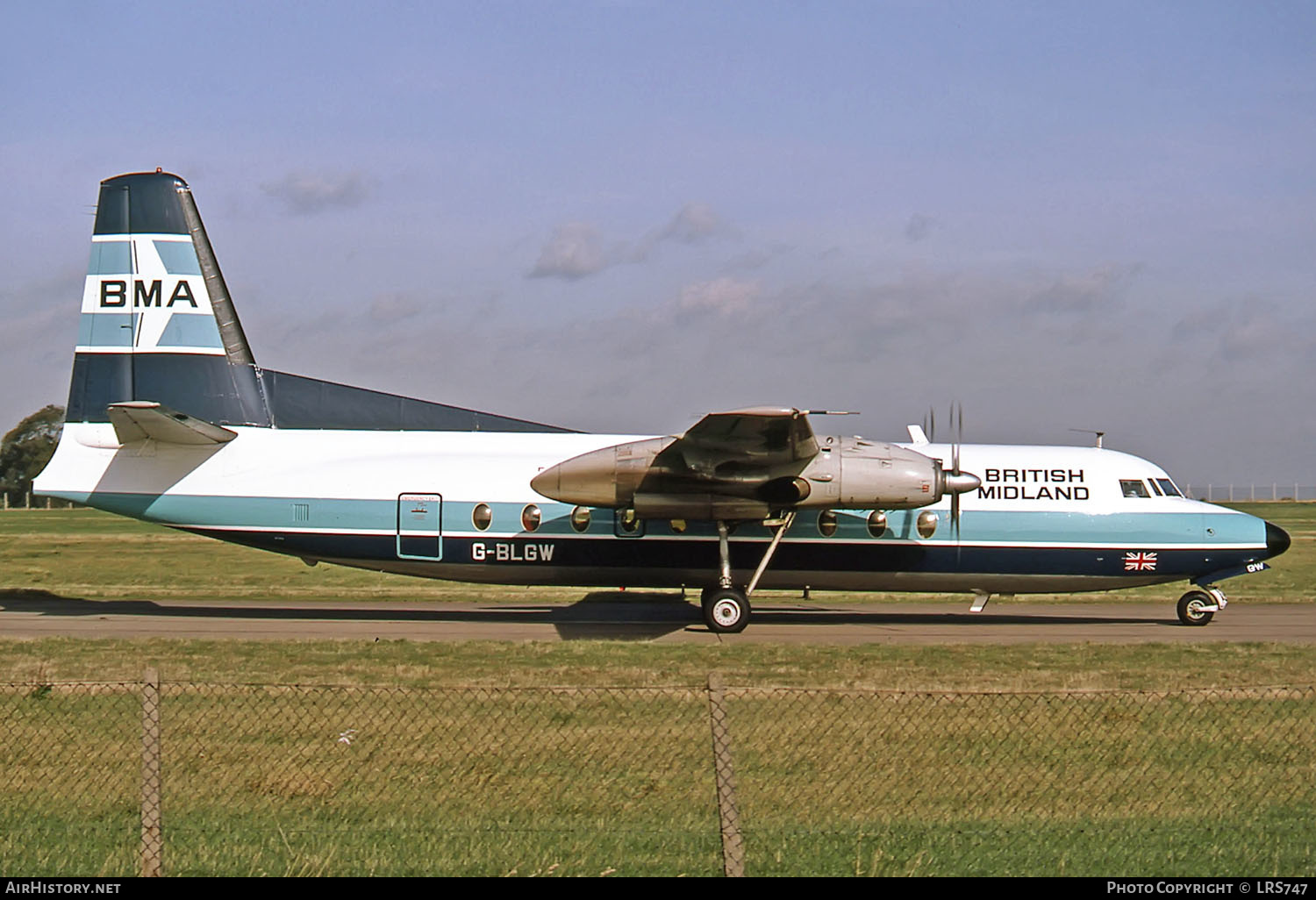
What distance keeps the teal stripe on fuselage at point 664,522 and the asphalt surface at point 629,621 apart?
1629 millimetres

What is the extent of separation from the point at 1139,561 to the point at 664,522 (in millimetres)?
8302

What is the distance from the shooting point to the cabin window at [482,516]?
817 inches

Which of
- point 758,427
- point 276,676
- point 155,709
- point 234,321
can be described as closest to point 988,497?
point 758,427

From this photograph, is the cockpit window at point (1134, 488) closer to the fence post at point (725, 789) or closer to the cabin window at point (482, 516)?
the cabin window at point (482, 516)

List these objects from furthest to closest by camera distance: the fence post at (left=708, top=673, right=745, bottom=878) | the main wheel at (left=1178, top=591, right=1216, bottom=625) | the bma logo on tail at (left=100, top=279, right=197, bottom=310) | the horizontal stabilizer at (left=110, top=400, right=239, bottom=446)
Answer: the main wheel at (left=1178, top=591, right=1216, bottom=625)
the bma logo on tail at (left=100, top=279, right=197, bottom=310)
the horizontal stabilizer at (left=110, top=400, right=239, bottom=446)
the fence post at (left=708, top=673, right=745, bottom=878)

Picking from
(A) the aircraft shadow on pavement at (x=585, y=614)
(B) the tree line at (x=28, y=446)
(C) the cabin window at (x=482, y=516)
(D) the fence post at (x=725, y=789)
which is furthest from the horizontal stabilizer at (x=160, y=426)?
(B) the tree line at (x=28, y=446)

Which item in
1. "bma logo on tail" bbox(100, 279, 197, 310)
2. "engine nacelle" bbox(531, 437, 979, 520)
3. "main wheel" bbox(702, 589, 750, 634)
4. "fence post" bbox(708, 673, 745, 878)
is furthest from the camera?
"bma logo on tail" bbox(100, 279, 197, 310)

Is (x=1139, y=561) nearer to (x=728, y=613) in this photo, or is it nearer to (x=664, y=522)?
(x=728, y=613)

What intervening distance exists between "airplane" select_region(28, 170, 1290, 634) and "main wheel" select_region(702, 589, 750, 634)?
0.11 feet

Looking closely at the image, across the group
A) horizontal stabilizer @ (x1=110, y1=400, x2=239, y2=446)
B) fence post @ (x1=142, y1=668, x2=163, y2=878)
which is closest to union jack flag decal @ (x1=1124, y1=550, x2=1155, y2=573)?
horizontal stabilizer @ (x1=110, y1=400, x2=239, y2=446)

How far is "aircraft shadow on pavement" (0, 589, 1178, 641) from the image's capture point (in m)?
21.9

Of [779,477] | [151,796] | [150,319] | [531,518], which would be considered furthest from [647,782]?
[150,319]

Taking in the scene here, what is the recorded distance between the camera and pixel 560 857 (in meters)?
7.30

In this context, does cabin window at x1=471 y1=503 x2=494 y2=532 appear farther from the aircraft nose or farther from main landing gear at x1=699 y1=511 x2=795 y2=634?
the aircraft nose
